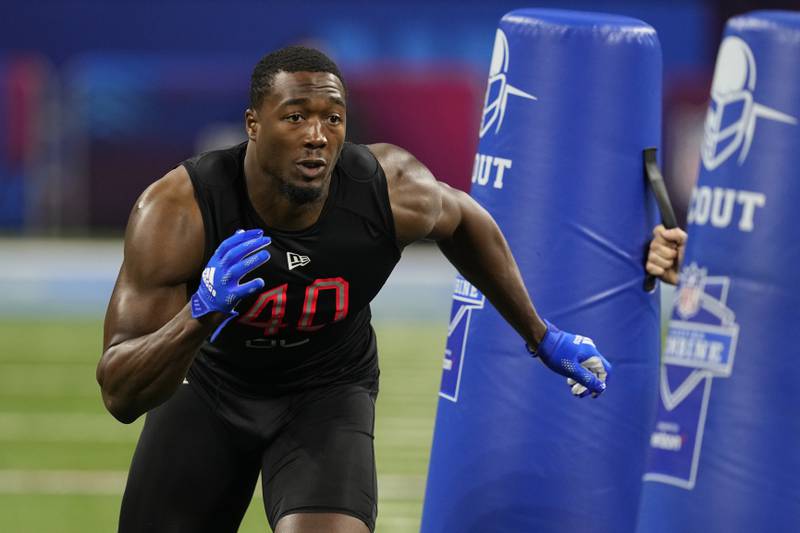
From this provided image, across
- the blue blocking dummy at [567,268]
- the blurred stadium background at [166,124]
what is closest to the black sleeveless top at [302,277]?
the blue blocking dummy at [567,268]

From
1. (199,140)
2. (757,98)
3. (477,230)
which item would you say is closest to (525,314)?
(477,230)

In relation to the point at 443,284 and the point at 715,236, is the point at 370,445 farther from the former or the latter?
the point at 443,284

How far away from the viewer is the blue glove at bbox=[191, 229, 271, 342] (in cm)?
398

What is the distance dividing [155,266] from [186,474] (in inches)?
30.8

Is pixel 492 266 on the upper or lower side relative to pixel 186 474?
upper

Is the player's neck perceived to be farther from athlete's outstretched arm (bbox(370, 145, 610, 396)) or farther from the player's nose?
athlete's outstretched arm (bbox(370, 145, 610, 396))

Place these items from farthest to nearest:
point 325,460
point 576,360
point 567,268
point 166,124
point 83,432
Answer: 1. point 166,124
2. point 83,432
3. point 567,268
4. point 576,360
5. point 325,460

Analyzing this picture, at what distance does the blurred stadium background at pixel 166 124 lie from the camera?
36.7 feet

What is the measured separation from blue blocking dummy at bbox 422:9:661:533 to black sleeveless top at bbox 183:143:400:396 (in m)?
0.72

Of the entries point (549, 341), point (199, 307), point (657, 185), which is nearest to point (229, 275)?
point (199, 307)

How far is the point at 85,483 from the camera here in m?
7.94

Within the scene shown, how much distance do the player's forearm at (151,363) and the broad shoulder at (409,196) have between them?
86 centimetres

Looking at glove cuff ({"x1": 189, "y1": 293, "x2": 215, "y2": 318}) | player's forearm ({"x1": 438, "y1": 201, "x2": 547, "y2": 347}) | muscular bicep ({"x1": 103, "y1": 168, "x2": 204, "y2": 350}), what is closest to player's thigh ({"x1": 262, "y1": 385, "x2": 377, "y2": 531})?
player's forearm ({"x1": 438, "y1": 201, "x2": 547, "y2": 347})

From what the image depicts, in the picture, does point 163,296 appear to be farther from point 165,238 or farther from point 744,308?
point 744,308
